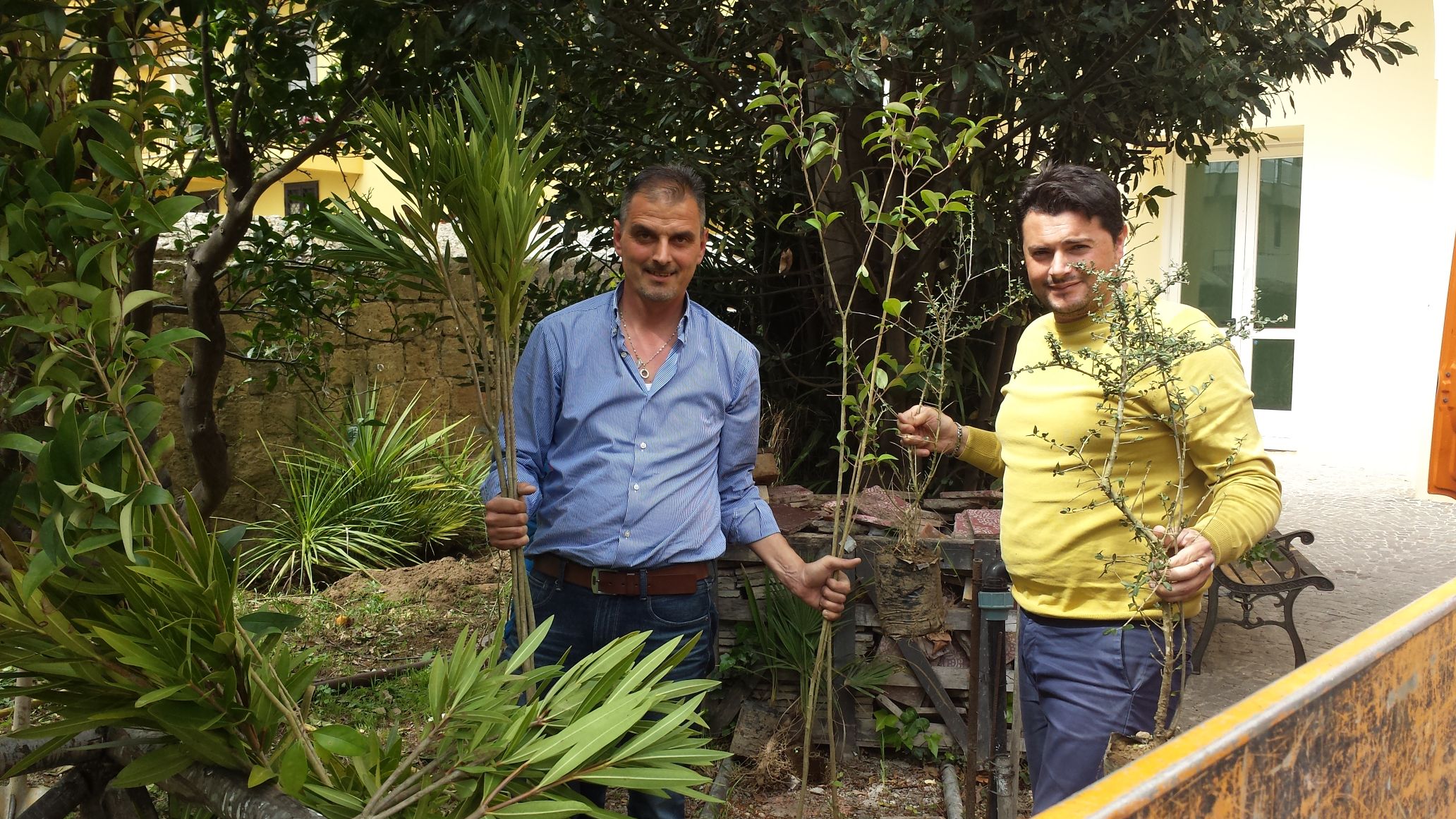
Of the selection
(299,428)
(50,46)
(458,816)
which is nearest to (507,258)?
Answer: (50,46)

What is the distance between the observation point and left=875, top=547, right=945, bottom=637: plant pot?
3.97 metres

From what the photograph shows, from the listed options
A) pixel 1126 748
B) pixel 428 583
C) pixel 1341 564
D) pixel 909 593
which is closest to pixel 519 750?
pixel 1126 748

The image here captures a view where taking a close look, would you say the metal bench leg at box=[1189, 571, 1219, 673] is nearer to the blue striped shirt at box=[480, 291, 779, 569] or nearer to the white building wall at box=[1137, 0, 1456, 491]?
the blue striped shirt at box=[480, 291, 779, 569]

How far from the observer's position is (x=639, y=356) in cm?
282

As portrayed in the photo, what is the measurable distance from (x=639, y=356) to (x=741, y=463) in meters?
0.37

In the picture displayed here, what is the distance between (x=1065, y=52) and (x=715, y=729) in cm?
264

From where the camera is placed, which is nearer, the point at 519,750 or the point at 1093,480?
the point at 519,750

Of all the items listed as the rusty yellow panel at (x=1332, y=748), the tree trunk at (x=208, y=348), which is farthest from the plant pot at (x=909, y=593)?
the rusty yellow panel at (x=1332, y=748)

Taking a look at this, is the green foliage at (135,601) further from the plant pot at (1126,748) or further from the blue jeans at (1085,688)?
Result: the blue jeans at (1085,688)

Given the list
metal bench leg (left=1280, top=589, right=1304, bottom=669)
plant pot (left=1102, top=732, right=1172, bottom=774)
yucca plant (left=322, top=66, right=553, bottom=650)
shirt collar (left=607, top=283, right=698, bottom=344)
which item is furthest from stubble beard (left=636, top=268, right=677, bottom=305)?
metal bench leg (left=1280, top=589, right=1304, bottom=669)

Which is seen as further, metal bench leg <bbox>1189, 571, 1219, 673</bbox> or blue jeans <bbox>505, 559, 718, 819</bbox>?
metal bench leg <bbox>1189, 571, 1219, 673</bbox>

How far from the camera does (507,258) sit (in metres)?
2.15

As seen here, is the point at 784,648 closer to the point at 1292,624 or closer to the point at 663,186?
the point at 663,186

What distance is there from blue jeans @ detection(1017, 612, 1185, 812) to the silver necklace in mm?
1039
